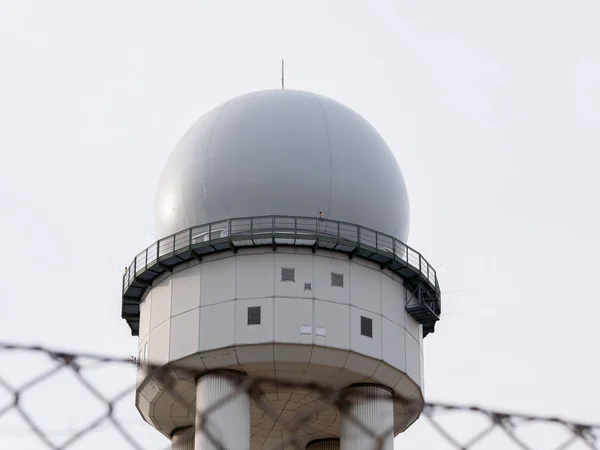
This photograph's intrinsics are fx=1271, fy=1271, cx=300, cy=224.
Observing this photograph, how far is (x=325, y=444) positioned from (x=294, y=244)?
534 inches

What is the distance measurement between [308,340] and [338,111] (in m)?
13.6

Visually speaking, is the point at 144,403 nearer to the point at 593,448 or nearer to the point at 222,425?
the point at 222,425

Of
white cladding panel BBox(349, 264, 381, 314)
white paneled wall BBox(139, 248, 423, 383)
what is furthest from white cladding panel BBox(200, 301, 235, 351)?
white cladding panel BBox(349, 264, 381, 314)

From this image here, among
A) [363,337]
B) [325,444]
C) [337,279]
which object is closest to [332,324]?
[363,337]

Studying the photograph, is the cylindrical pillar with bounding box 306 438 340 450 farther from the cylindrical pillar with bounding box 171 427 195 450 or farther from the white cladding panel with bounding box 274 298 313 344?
the white cladding panel with bounding box 274 298 313 344

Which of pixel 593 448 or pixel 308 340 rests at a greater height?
pixel 308 340

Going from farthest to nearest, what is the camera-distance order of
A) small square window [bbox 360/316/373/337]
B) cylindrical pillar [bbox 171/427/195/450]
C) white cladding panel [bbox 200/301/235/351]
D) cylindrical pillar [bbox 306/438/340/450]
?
cylindrical pillar [bbox 306/438/340/450], cylindrical pillar [bbox 171/427/195/450], small square window [bbox 360/316/373/337], white cladding panel [bbox 200/301/235/351]

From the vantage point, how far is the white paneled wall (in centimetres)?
5806

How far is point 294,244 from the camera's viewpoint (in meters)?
59.6

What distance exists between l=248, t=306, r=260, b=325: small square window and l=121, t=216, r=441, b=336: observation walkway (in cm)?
311

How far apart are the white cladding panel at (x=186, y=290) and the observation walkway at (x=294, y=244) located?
659mm

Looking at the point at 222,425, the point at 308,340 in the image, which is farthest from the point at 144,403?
the point at 308,340

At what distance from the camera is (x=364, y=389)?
59.7 metres

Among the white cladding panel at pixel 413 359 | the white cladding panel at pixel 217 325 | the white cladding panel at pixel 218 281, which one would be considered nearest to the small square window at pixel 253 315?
the white cladding panel at pixel 217 325
